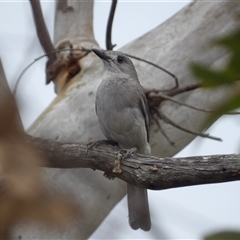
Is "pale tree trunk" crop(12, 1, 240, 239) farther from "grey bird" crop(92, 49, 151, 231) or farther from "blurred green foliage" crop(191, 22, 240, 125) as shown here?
"blurred green foliage" crop(191, 22, 240, 125)

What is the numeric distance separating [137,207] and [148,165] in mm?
1423

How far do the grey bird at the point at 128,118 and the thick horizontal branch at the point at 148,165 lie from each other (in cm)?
72

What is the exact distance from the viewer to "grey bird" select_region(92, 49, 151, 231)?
418 cm

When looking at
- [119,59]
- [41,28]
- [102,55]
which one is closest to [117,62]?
[119,59]

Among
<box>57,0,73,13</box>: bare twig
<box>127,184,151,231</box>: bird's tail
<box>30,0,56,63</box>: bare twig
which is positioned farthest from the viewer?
<box>57,0,73,13</box>: bare twig

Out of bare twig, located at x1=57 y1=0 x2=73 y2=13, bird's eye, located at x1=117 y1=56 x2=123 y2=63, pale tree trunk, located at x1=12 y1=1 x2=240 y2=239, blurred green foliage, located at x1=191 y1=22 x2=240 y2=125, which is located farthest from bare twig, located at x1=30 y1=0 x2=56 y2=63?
blurred green foliage, located at x1=191 y1=22 x2=240 y2=125

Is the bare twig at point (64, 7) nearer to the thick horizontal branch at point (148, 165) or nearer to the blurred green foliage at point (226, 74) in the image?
the thick horizontal branch at point (148, 165)

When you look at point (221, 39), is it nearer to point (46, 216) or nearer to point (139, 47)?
point (46, 216)

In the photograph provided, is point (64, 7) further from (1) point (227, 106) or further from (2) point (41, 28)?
(1) point (227, 106)

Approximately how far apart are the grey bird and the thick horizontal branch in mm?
724

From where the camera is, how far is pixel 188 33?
16.9 ft

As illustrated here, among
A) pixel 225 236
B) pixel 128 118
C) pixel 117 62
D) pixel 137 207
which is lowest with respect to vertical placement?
pixel 137 207

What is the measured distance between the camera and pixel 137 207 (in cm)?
428

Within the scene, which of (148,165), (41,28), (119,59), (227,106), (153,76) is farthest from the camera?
(41,28)
